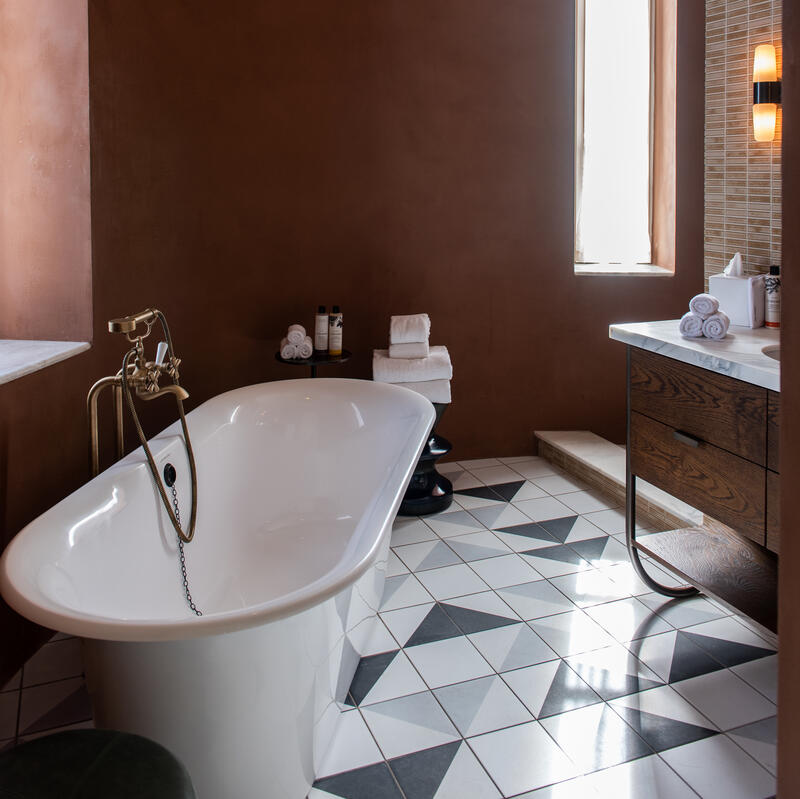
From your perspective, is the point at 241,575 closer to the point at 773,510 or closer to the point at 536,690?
the point at 536,690

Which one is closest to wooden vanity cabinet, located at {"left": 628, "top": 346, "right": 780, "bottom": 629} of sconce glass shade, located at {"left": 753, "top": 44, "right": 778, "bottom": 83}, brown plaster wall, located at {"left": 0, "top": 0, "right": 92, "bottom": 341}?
sconce glass shade, located at {"left": 753, "top": 44, "right": 778, "bottom": 83}

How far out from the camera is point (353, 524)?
266 cm

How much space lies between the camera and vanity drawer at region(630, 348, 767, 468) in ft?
6.25

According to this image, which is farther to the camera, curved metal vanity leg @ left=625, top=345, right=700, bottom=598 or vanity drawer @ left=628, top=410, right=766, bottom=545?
curved metal vanity leg @ left=625, top=345, right=700, bottom=598

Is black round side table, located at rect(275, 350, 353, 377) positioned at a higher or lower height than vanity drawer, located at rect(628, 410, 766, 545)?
higher

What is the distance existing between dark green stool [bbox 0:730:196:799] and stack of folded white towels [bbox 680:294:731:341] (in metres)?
1.72

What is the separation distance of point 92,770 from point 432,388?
230 cm

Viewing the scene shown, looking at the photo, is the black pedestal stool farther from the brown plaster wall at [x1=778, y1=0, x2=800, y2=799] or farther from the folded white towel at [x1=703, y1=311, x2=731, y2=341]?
the brown plaster wall at [x1=778, y1=0, x2=800, y2=799]

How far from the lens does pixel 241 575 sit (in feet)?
8.08

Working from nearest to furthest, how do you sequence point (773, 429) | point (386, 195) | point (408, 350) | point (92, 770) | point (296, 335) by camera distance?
point (92, 770)
point (773, 429)
point (296, 335)
point (408, 350)
point (386, 195)

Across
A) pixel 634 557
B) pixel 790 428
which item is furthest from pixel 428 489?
pixel 790 428

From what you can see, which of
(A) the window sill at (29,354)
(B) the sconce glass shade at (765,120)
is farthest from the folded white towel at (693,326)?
(A) the window sill at (29,354)

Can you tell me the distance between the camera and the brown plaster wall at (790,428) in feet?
2.93

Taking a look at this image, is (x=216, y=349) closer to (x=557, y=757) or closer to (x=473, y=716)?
(x=473, y=716)
